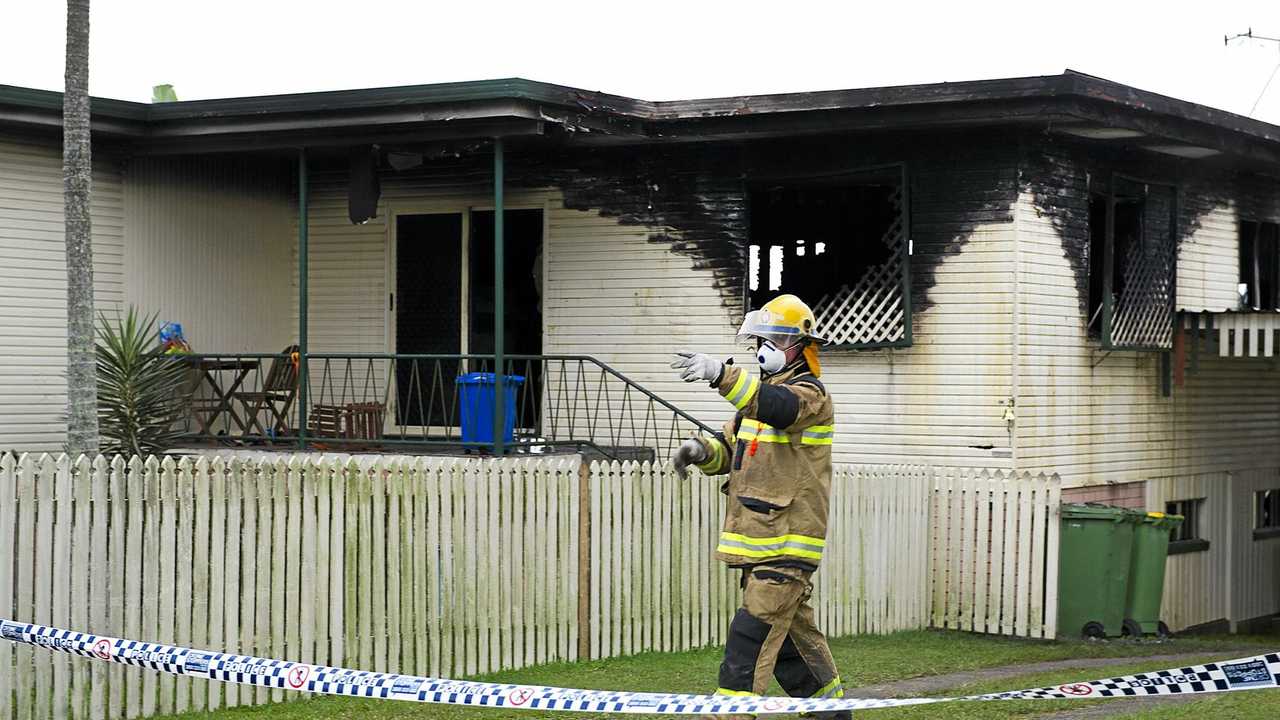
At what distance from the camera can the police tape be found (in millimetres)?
6586

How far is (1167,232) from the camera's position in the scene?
1644 cm

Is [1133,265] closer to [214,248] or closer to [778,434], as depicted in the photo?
[214,248]

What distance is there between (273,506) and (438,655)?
5.13 ft

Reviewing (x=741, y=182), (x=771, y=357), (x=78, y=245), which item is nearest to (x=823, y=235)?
(x=741, y=182)

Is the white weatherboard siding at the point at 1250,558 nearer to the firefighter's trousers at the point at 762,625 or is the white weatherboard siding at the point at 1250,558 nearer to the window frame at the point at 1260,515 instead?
the window frame at the point at 1260,515

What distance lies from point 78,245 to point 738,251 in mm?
5708

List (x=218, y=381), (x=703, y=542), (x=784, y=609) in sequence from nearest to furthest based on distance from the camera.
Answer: (x=784, y=609) < (x=703, y=542) < (x=218, y=381)

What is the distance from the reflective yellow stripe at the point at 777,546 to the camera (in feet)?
25.6

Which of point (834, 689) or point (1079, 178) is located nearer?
point (834, 689)

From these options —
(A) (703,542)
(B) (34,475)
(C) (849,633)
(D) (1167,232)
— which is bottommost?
(C) (849,633)

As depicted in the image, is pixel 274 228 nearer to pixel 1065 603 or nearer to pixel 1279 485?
pixel 1065 603

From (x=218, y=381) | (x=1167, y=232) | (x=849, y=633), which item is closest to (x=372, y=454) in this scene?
(x=218, y=381)

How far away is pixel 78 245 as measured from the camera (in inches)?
502

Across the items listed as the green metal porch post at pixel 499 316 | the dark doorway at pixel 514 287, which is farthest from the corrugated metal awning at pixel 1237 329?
the green metal porch post at pixel 499 316
